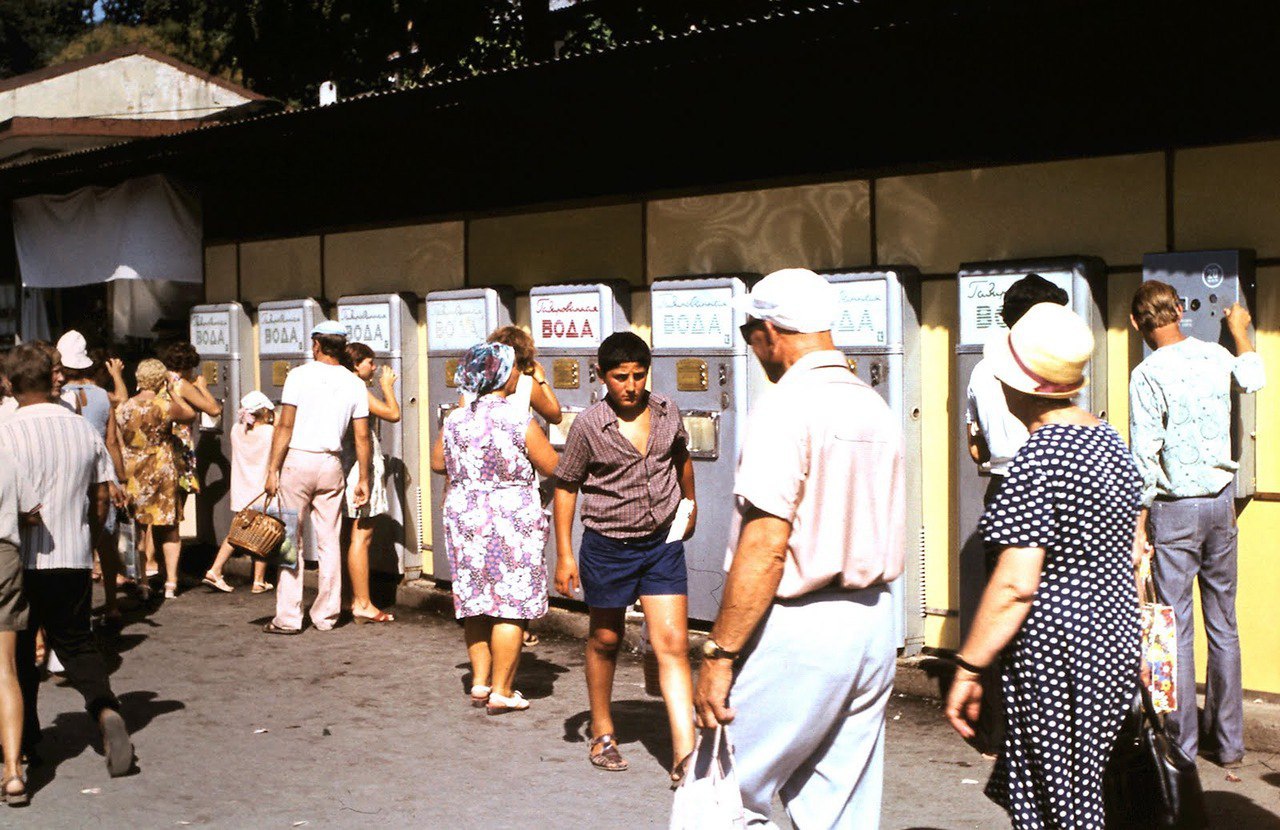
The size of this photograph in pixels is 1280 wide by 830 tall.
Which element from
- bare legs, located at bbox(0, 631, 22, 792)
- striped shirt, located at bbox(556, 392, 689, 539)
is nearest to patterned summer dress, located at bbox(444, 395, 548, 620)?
striped shirt, located at bbox(556, 392, 689, 539)

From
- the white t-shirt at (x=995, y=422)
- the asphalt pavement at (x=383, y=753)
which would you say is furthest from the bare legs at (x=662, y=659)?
the white t-shirt at (x=995, y=422)

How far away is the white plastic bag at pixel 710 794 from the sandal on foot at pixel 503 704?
3.55 meters

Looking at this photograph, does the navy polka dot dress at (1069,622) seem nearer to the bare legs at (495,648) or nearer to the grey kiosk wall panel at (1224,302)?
the grey kiosk wall panel at (1224,302)

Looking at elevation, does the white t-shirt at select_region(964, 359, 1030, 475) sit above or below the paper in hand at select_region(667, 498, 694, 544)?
above

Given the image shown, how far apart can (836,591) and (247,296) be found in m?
9.80

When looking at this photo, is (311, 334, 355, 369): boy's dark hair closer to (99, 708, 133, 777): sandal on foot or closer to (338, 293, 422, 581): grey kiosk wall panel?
(338, 293, 422, 581): grey kiosk wall panel

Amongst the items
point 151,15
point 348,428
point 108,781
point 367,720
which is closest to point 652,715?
point 367,720

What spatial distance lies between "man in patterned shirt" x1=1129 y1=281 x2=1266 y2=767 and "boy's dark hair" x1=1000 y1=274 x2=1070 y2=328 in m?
0.33

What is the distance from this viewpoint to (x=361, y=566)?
10055 millimetres

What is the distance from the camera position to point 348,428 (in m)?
9.84

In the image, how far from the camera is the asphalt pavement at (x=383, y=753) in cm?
593

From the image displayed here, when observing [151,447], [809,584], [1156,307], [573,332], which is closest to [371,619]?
[151,447]

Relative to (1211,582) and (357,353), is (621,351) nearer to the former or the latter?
(1211,582)

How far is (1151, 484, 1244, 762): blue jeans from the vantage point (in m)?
6.18
